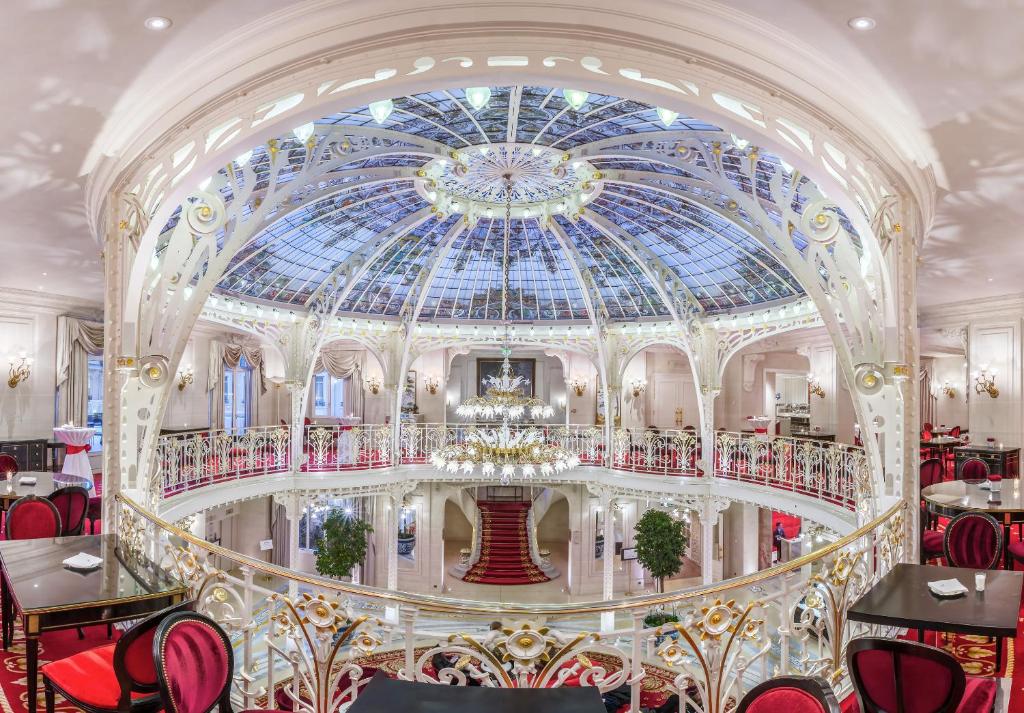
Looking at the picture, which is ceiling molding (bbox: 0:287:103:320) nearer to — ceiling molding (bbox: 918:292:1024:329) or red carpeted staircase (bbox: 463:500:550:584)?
red carpeted staircase (bbox: 463:500:550:584)

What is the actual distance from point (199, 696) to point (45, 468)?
11294mm

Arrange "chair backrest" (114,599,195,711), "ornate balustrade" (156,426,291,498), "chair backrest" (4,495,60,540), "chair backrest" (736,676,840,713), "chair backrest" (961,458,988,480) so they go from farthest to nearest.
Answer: "ornate balustrade" (156,426,291,498), "chair backrest" (961,458,988,480), "chair backrest" (4,495,60,540), "chair backrest" (114,599,195,711), "chair backrest" (736,676,840,713)

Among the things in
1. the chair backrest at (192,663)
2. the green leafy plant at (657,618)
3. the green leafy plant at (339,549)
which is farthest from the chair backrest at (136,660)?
the green leafy plant at (339,549)

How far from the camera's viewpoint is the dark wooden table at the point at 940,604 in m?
3.60

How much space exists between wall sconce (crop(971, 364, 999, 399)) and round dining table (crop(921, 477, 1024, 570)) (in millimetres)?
3909

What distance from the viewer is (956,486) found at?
27.9 feet

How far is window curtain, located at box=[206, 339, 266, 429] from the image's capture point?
16000 mm

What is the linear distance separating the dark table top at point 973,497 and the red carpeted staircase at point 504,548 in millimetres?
10862

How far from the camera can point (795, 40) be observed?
3.72 meters

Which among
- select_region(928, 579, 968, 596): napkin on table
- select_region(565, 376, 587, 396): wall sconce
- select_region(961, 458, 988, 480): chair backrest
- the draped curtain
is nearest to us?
select_region(928, 579, 968, 596): napkin on table

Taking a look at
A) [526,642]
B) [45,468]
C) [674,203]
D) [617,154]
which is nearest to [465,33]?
[526,642]

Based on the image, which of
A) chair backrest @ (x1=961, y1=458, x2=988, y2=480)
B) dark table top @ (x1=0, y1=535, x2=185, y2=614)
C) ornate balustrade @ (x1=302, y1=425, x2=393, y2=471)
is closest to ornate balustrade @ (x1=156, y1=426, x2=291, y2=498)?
ornate balustrade @ (x1=302, y1=425, x2=393, y2=471)

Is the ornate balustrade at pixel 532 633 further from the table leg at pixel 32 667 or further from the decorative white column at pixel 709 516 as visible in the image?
the decorative white column at pixel 709 516

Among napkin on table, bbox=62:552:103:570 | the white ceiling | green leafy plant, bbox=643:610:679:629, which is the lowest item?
green leafy plant, bbox=643:610:679:629
